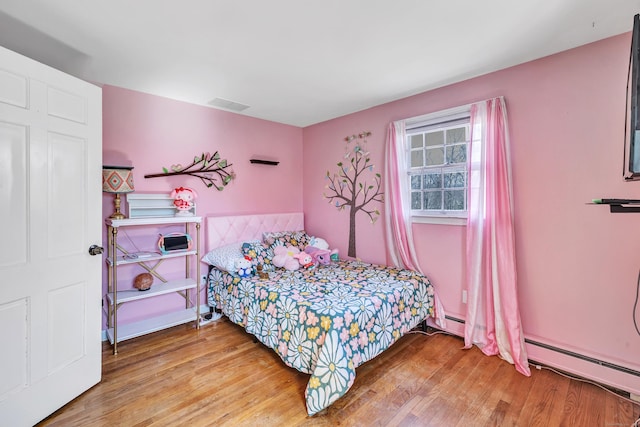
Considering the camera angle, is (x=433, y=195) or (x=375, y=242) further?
(x=375, y=242)

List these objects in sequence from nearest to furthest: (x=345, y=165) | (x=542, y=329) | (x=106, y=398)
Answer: (x=106, y=398) < (x=542, y=329) < (x=345, y=165)

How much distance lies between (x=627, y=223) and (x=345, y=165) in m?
2.61

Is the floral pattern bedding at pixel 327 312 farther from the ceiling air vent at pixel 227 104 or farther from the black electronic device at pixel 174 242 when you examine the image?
the ceiling air vent at pixel 227 104

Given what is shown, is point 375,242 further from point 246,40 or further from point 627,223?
point 246,40

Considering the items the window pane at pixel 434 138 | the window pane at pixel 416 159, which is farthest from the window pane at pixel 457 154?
the window pane at pixel 416 159

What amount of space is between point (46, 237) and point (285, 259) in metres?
1.95

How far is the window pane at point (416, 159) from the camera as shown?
10.2ft

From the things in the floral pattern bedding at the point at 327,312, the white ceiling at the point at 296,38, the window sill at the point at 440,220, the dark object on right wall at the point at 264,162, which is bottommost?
the floral pattern bedding at the point at 327,312

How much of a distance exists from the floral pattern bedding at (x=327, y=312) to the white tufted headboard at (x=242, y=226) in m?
0.46

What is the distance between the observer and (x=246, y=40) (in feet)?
6.56

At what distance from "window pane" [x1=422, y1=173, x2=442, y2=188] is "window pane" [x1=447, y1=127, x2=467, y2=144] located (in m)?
0.35

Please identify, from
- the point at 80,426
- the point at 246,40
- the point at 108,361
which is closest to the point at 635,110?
the point at 246,40

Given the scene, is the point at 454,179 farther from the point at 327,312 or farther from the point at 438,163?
the point at 327,312

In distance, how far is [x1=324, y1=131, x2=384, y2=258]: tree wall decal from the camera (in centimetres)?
349
